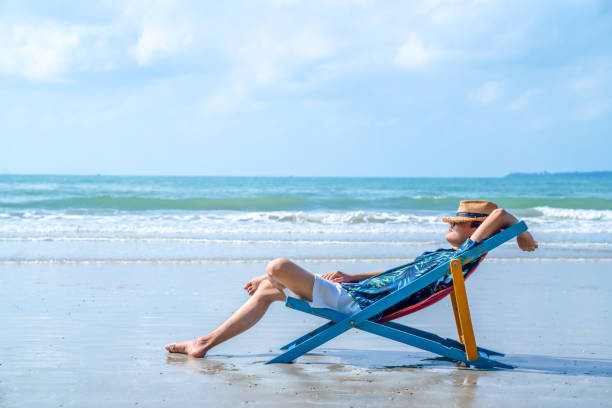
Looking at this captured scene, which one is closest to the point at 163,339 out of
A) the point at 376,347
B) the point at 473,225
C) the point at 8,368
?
the point at 8,368

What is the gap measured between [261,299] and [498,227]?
153 centimetres

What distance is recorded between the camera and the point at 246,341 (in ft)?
16.4

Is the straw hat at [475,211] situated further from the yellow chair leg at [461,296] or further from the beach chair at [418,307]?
the yellow chair leg at [461,296]

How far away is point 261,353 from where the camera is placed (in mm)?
4652

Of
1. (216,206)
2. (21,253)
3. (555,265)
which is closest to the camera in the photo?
(555,265)

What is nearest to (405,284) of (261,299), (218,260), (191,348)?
(261,299)

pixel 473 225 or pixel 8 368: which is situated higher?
pixel 473 225

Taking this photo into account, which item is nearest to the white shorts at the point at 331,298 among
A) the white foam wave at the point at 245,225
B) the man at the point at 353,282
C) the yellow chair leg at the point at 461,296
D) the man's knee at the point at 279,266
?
the man at the point at 353,282

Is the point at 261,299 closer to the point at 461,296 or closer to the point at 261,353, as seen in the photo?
the point at 261,353

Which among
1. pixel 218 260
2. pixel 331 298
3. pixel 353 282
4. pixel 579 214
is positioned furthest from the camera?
pixel 579 214

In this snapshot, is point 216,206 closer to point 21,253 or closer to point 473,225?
point 21,253

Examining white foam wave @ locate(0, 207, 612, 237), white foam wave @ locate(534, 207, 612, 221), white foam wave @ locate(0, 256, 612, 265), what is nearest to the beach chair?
white foam wave @ locate(0, 256, 612, 265)

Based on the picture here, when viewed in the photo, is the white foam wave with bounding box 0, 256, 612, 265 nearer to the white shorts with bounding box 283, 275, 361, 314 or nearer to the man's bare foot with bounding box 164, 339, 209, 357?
the man's bare foot with bounding box 164, 339, 209, 357

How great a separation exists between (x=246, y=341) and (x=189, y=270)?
154 inches
